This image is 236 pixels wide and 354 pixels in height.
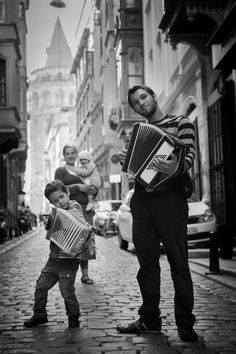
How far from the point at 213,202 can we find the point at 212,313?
10213mm

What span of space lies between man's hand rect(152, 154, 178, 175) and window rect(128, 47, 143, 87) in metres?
27.7

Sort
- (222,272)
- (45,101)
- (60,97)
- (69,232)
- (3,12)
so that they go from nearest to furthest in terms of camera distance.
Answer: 1. (69,232)
2. (222,272)
3. (3,12)
4. (60,97)
5. (45,101)

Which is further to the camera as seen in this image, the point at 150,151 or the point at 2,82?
the point at 2,82

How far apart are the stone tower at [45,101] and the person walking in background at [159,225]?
136 meters

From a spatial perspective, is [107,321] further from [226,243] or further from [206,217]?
[206,217]

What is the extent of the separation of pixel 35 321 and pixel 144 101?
2.08m

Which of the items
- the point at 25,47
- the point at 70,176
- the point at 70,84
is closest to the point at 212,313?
the point at 70,176

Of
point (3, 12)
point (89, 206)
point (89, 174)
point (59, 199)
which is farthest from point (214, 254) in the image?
point (3, 12)

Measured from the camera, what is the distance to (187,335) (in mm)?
4324

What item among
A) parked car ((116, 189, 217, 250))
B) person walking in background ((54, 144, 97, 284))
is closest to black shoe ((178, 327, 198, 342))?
person walking in background ((54, 144, 97, 284))

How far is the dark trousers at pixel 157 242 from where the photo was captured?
444cm

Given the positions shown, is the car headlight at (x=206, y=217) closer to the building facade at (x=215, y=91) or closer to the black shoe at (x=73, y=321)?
the building facade at (x=215, y=91)

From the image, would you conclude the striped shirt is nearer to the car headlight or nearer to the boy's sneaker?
the boy's sneaker

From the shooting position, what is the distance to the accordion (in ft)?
14.3
